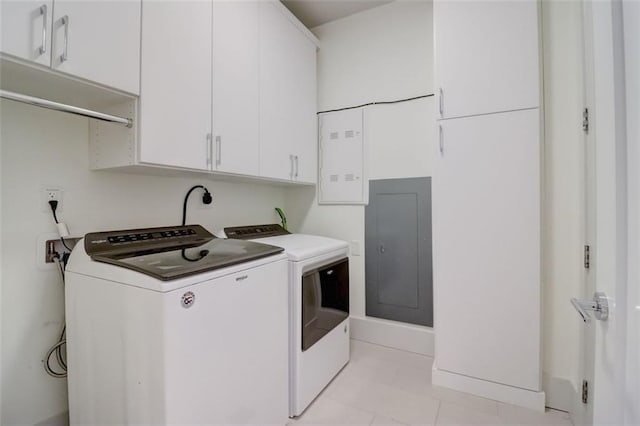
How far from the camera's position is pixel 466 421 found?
5.09 ft

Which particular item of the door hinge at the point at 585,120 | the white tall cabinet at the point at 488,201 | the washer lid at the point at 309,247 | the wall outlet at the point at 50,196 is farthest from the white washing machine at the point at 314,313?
the door hinge at the point at 585,120

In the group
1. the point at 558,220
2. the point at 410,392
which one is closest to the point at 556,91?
the point at 558,220

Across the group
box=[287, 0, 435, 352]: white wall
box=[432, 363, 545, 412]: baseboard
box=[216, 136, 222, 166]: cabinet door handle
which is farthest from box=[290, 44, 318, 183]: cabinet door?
box=[432, 363, 545, 412]: baseboard

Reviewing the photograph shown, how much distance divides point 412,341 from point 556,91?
1.99 m

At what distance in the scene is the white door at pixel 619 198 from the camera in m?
0.54

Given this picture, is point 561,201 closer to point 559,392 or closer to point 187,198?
point 559,392

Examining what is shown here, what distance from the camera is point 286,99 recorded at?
2.18m

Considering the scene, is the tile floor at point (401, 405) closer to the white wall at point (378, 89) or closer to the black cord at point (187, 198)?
the white wall at point (378, 89)

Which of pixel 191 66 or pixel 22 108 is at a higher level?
pixel 191 66

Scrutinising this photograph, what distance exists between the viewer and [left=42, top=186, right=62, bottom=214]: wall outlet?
1.24 m

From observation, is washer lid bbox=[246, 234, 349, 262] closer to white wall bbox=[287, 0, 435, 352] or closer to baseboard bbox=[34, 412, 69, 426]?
white wall bbox=[287, 0, 435, 352]

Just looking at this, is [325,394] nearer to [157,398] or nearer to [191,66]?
[157,398]

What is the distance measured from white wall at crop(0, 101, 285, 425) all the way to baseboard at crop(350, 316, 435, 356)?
1.96 meters

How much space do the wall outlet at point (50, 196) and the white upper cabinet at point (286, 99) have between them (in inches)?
40.9
